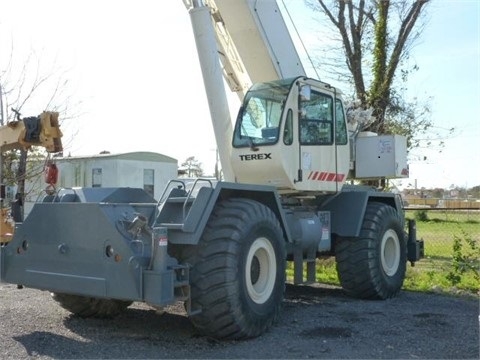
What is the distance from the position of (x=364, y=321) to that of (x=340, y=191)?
2.40 m

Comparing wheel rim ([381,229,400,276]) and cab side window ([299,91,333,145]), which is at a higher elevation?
cab side window ([299,91,333,145])

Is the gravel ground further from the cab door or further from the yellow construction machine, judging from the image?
the cab door

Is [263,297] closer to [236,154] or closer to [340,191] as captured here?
[236,154]

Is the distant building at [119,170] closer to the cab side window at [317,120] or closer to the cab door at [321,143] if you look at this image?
the cab door at [321,143]

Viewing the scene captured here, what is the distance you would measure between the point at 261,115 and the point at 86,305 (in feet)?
11.2

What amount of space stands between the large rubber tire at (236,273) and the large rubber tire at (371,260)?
7.64ft

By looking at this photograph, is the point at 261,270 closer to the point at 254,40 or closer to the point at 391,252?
the point at 391,252

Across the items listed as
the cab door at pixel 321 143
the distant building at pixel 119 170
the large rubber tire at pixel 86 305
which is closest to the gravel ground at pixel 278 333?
the large rubber tire at pixel 86 305

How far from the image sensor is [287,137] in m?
7.99

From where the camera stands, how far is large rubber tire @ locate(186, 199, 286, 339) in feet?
19.3

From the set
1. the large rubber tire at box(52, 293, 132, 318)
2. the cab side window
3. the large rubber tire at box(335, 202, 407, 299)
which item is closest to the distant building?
the large rubber tire at box(335, 202, 407, 299)

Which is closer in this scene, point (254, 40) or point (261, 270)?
point (261, 270)

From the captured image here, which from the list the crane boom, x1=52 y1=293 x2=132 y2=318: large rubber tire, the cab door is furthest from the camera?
the crane boom

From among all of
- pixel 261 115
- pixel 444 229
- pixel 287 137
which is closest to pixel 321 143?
pixel 287 137
